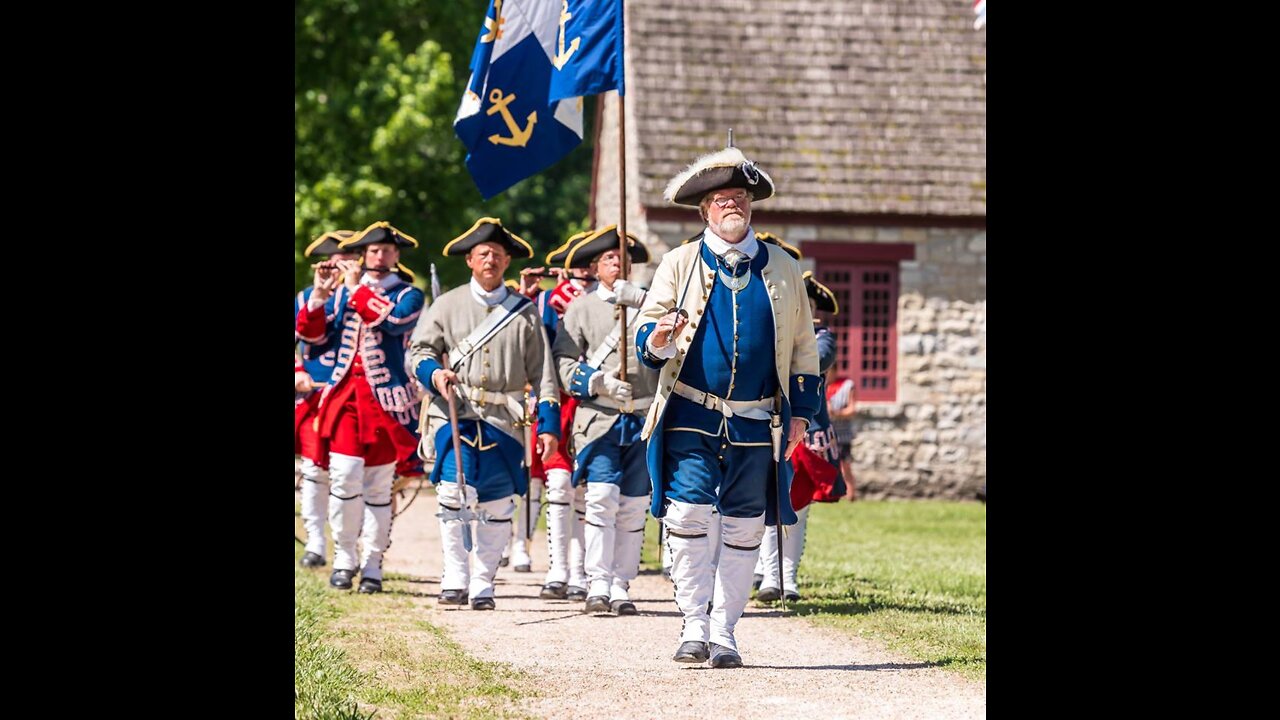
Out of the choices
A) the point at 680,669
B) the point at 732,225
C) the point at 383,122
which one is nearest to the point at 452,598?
the point at 680,669

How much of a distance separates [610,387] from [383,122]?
19096 mm

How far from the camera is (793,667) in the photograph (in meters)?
8.18

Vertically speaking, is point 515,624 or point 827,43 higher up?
point 827,43

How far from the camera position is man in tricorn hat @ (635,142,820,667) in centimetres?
818

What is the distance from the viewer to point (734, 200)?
8180 millimetres

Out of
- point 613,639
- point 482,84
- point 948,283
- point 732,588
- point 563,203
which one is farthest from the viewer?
point 563,203

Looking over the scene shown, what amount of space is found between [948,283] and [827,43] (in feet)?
11.1

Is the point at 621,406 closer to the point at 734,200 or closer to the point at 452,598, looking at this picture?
the point at 452,598

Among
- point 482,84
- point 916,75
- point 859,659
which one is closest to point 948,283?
point 916,75

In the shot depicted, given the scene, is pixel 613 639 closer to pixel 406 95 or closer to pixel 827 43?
pixel 827 43

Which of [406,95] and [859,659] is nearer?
[859,659]

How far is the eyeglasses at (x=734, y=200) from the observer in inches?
322

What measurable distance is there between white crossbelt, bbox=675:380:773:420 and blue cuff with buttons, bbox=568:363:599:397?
80.2 inches

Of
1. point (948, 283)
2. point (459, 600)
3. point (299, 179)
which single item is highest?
point (299, 179)
